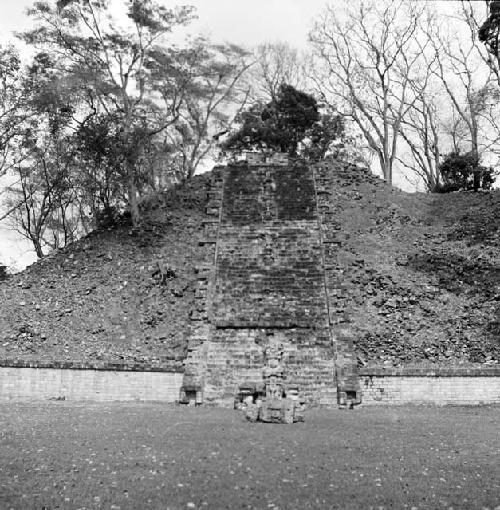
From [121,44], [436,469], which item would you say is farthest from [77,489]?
[121,44]

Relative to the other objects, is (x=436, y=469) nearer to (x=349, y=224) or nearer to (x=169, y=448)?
(x=169, y=448)

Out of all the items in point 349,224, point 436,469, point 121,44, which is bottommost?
point 436,469

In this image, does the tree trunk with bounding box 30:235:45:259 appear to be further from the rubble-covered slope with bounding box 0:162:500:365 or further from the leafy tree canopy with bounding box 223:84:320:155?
the leafy tree canopy with bounding box 223:84:320:155

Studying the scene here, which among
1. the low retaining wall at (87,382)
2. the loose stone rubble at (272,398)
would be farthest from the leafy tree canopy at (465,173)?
the low retaining wall at (87,382)

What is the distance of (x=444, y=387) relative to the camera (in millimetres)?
15438

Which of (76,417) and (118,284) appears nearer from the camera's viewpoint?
(76,417)

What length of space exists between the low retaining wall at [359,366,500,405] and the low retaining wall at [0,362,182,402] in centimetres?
509

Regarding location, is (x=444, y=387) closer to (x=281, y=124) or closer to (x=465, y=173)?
(x=465, y=173)

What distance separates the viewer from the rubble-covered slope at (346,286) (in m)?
18.0

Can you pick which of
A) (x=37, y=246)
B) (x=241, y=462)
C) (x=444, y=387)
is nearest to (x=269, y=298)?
(x=444, y=387)

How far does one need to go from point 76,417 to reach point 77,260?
12.5 metres

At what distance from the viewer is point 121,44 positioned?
26.6m

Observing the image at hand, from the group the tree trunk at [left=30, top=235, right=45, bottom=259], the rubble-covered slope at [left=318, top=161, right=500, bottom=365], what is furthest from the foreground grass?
the tree trunk at [left=30, top=235, right=45, bottom=259]

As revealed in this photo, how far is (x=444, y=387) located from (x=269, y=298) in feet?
18.5
